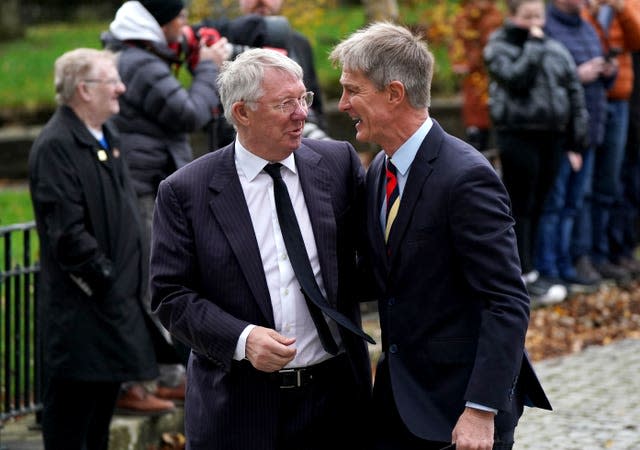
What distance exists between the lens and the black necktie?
4223 mm

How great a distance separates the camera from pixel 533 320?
1016 centimetres

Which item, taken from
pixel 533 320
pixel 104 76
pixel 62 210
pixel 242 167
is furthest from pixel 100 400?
pixel 533 320

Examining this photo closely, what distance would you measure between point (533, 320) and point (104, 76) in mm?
5013

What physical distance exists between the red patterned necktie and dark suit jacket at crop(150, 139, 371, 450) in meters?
0.23

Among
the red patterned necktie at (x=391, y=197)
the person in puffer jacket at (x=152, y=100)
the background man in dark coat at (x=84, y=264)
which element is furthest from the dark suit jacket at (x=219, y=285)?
the person in puffer jacket at (x=152, y=100)

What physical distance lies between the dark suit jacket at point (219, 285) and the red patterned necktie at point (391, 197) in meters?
0.23

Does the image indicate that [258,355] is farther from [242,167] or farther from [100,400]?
[100,400]

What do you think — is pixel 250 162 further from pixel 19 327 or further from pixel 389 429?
pixel 19 327

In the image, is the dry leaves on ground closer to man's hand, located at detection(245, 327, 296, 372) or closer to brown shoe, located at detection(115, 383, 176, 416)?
brown shoe, located at detection(115, 383, 176, 416)

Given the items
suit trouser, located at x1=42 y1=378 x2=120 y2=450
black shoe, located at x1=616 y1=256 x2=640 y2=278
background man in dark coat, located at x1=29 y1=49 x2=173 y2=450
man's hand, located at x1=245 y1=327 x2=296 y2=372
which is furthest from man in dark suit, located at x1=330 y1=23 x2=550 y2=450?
black shoe, located at x1=616 y1=256 x2=640 y2=278

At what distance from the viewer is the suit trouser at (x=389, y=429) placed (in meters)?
4.21

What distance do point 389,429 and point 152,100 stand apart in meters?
3.14

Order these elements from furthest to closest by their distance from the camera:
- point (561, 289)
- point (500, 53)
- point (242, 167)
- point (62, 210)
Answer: point (561, 289) < point (500, 53) < point (62, 210) < point (242, 167)

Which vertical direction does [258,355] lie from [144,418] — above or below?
above
